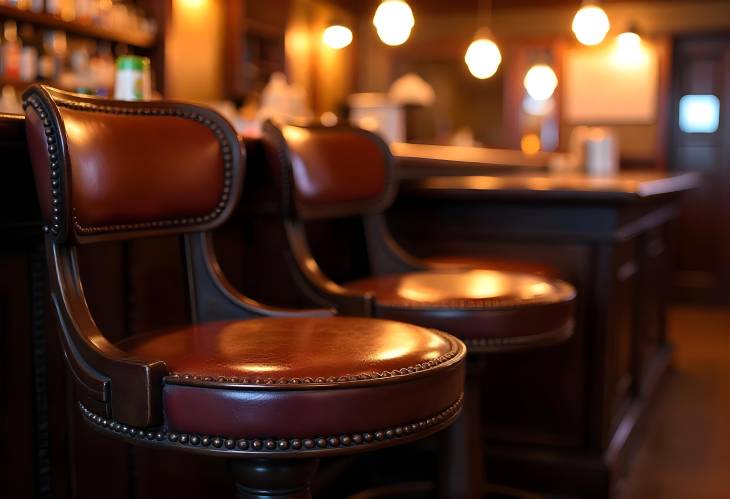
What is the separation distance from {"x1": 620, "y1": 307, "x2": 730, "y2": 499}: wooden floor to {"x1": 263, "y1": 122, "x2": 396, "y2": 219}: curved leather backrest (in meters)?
1.21

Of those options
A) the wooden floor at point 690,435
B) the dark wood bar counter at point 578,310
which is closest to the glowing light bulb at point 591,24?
the wooden floor at point 690,435

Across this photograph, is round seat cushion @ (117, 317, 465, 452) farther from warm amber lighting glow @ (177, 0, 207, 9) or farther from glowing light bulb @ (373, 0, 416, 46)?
warm amber lighting glow @ (177, 0, 207, 9)

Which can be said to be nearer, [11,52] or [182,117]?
[182,117]

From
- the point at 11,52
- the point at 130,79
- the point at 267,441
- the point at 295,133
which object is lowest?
the point at 267,441

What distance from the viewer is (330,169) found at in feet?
6.70

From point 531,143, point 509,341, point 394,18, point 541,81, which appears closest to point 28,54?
point 394,18

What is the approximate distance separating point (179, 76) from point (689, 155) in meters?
4.15

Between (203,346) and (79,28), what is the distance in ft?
13.0

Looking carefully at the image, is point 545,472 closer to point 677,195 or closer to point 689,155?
point 677,195

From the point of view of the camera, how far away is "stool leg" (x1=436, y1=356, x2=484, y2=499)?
6.28 feet

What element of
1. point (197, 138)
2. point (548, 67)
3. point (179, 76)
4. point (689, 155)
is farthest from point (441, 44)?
point (197, 138)

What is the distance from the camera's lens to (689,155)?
7.27 metres

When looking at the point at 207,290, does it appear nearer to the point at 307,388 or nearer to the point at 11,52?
the point at 307,388

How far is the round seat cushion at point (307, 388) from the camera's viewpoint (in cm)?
108
